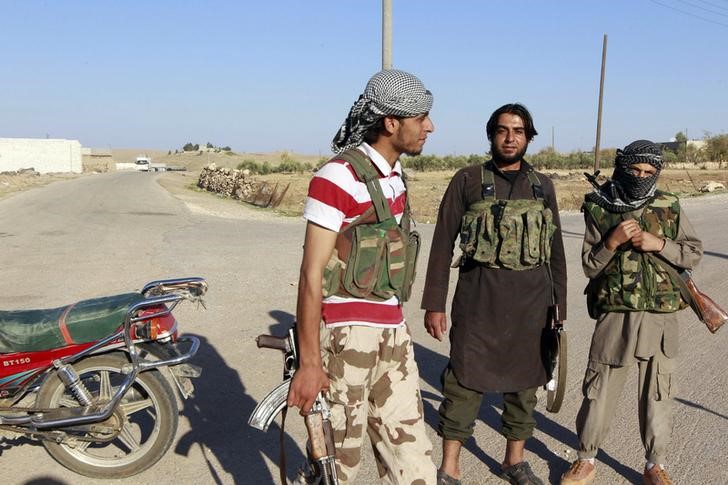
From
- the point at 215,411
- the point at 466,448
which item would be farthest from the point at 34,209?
the point at 466,448

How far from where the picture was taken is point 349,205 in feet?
7.28

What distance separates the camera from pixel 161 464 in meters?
3.58

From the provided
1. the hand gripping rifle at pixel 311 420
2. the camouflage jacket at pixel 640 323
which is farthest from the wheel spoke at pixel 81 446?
the camouflage jacket at pixel 640 323

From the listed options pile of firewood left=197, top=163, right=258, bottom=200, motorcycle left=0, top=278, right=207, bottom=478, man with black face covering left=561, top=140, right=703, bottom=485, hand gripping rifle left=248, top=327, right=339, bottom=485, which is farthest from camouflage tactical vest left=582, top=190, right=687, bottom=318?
pile of firewood left=197, top=163, right=258, bottom=200

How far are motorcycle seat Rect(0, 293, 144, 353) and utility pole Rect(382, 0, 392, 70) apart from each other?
547 cm

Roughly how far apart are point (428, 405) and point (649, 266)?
6.15 feet

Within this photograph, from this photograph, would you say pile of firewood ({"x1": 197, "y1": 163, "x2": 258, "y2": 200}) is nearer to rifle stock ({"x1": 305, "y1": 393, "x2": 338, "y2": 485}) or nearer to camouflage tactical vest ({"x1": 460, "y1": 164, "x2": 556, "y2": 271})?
camouflage tactical vest ({"x1": 460, "y1": 164, "x2": 556, "y2": 271})

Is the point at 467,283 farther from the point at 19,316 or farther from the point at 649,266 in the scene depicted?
the point at 19,316

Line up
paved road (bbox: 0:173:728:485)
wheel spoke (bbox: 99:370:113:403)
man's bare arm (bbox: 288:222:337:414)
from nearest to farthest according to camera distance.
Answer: man's bare arm (bbox: 288:222:337:414)
wheel spoke (bbox: 99:370:113:403)
paved road (bbox: 0:173:728:485)

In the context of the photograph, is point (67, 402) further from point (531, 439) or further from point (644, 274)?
point (644, 274)

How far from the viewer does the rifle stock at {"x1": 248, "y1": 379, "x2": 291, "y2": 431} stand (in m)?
2.27

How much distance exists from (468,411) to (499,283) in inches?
27.3

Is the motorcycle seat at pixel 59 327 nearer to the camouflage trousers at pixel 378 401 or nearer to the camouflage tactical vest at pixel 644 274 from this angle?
the camouflage trousers at pixel 378 401

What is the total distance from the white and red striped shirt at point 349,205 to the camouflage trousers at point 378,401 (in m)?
0.04
